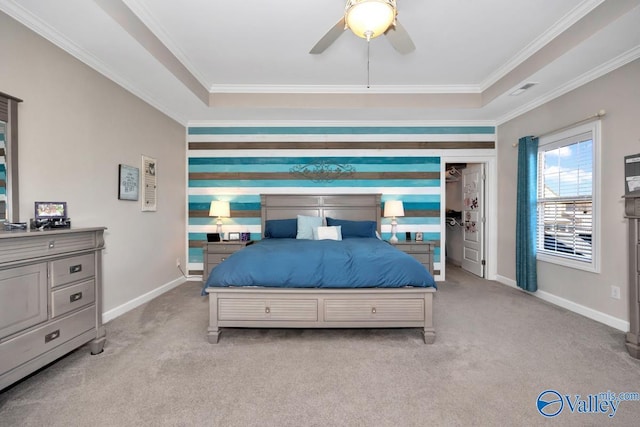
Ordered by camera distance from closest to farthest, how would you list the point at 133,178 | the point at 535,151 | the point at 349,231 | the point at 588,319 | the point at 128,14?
the point at 128,14 < the point at 588,319 < the point at 133,178 < the point at 535,151 < the point at 349,231

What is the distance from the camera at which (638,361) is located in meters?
2.17

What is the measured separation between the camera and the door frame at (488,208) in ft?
15.4

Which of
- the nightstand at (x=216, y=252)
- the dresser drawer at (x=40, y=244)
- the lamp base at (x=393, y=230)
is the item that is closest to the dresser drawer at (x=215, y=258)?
the nightstand at (x=216, y=252)

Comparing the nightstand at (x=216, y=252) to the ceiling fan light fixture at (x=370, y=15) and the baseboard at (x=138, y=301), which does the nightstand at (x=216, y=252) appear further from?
the ceiling fan light fixture at (x=370, y=15)

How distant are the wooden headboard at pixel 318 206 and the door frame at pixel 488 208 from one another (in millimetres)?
1248

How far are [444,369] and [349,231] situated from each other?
236 centimetres

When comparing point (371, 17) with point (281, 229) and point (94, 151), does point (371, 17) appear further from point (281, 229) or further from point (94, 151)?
point (281, 229)

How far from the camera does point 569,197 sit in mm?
3414

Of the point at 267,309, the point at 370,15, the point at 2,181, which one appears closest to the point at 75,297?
the point at 2,181

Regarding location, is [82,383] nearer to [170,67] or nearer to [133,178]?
[133,178]

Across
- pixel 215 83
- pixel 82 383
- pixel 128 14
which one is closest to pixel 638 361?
pixel 82 383

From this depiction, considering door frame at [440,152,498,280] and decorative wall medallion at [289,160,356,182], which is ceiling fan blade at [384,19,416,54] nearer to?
decorative wall medallion at [289,160,356,182]

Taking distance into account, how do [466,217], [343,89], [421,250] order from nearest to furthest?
[343,89]
[421,250]
[466,217]

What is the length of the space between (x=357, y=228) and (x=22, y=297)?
3466 millimetres
